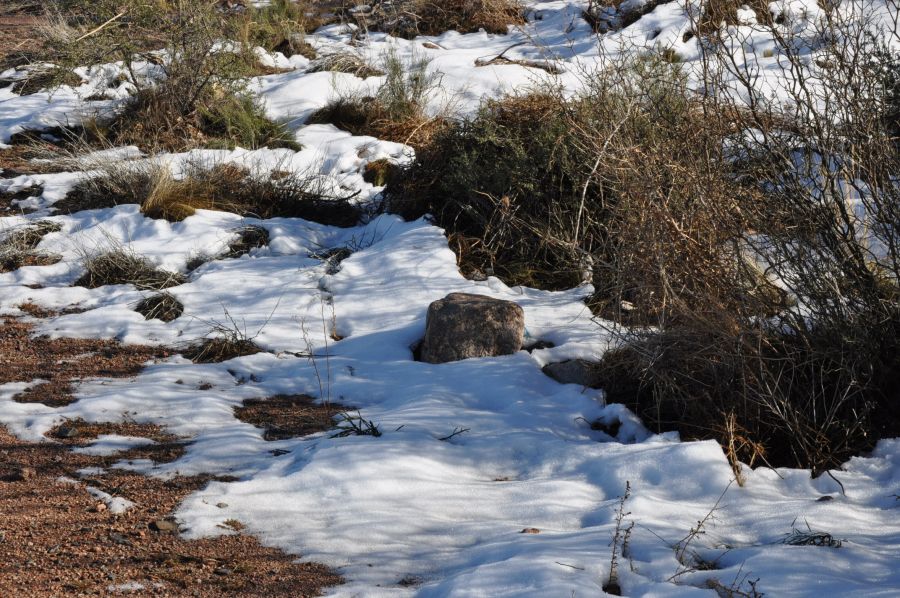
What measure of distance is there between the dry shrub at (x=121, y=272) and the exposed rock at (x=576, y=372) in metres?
2.93

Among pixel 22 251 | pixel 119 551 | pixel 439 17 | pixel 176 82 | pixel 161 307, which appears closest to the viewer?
pixel 119 551

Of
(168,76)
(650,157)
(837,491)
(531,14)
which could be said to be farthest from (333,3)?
(837,491)

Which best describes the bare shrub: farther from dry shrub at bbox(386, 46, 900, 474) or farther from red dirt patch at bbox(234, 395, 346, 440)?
red dirt patch at bbox(234, 395, 346, 440)

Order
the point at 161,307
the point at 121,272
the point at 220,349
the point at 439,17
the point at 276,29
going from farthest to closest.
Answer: the point at 439,17 < the point at 276,29 < the point at 121,272 < the point at 161,307 < the point at 220,349

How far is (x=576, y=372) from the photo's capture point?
183 inches

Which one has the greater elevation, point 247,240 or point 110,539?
point 247,240

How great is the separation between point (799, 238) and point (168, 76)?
22.5ft

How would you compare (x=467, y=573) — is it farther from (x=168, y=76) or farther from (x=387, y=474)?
(x=168, y=76)

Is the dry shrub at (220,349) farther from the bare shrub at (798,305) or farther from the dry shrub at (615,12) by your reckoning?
the dry shrub at (615,12)

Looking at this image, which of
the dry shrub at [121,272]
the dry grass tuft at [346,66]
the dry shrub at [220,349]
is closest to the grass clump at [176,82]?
the dry grass tuft at [346,66]

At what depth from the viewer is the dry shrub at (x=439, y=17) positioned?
38.1 ft

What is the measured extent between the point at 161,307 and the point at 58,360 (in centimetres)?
89

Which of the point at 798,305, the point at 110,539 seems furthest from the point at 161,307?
the point at 798,305

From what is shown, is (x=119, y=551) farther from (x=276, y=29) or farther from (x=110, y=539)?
(x=276, y=29)
